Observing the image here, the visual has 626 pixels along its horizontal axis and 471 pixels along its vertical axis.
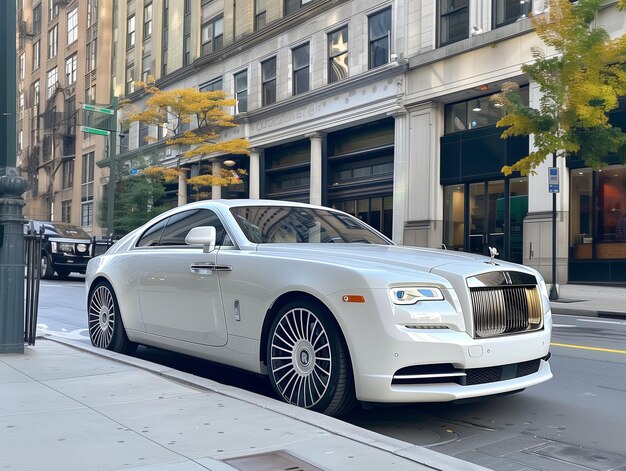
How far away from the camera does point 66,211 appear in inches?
2146

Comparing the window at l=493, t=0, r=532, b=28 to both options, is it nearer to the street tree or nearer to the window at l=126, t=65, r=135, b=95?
the street tree

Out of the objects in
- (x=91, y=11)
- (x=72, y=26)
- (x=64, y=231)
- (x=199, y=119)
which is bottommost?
(x=64, y=231)

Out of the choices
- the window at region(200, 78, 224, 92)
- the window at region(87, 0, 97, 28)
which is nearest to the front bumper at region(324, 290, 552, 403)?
the window at region(200, 78, 224, 92)

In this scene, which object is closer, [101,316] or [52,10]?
[101,316]

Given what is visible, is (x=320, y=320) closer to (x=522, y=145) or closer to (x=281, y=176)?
(x=522, y=145)

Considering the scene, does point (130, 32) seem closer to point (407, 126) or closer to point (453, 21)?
point (407, 126)

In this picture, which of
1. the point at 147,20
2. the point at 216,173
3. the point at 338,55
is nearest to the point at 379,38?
the point at 338,55

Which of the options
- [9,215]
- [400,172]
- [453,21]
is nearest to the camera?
[9,215]

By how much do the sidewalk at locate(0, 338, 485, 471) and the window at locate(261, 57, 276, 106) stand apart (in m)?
26.3

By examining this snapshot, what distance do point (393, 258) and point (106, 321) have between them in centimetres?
377

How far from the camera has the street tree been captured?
49.0 ft

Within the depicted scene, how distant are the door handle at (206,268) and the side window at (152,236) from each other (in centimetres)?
110

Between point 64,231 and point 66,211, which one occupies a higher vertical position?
point 66,211

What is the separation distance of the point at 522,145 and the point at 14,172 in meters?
16.7
